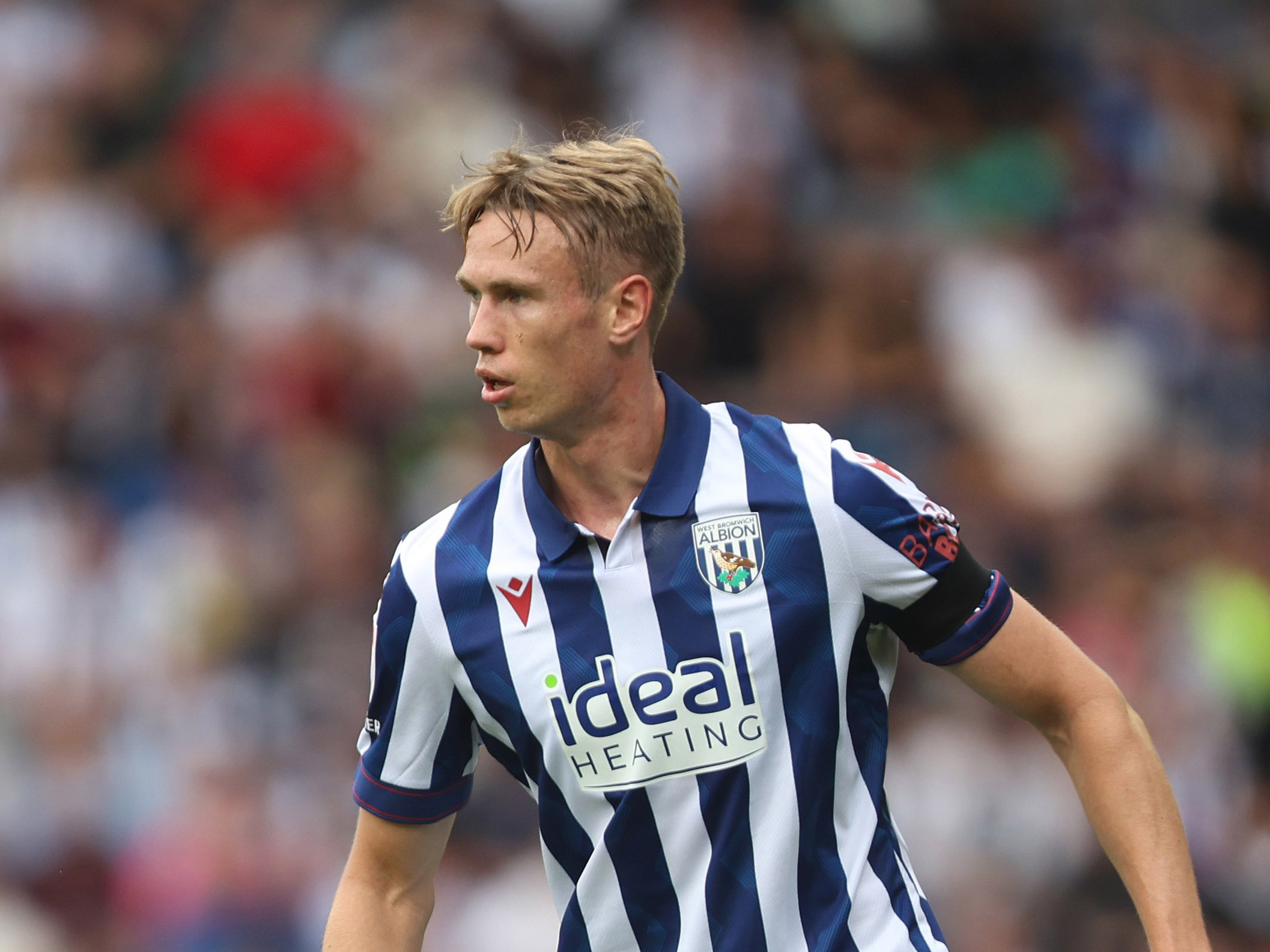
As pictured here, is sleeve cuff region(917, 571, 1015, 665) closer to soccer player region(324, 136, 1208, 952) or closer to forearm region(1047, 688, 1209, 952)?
soccer player region(324, 136, 1208, 952)

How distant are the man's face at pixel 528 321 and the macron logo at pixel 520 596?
0.29 meters

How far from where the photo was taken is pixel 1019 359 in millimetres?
8602

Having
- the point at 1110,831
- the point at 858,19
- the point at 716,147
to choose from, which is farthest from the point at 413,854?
the point at 858,19

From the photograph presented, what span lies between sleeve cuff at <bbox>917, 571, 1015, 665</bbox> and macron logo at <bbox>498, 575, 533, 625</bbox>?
0.72 meters

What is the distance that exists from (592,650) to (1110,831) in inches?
38.6

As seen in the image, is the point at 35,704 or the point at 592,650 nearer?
the point at 592,650

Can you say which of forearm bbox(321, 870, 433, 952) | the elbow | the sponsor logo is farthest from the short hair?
forearm bbox(321, 870, 433, 952)

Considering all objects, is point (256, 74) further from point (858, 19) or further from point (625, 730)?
point (625, 730)

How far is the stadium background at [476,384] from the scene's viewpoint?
23.9 ft

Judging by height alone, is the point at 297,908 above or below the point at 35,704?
below

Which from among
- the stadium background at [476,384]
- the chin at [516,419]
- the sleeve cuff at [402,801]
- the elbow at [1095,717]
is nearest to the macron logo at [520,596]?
the chin at [516,419]

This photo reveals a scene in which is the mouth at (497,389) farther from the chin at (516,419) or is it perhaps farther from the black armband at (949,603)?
the black armband at (949,603)

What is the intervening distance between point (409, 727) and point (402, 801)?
0.48ft

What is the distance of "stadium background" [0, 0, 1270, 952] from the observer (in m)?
7.29
